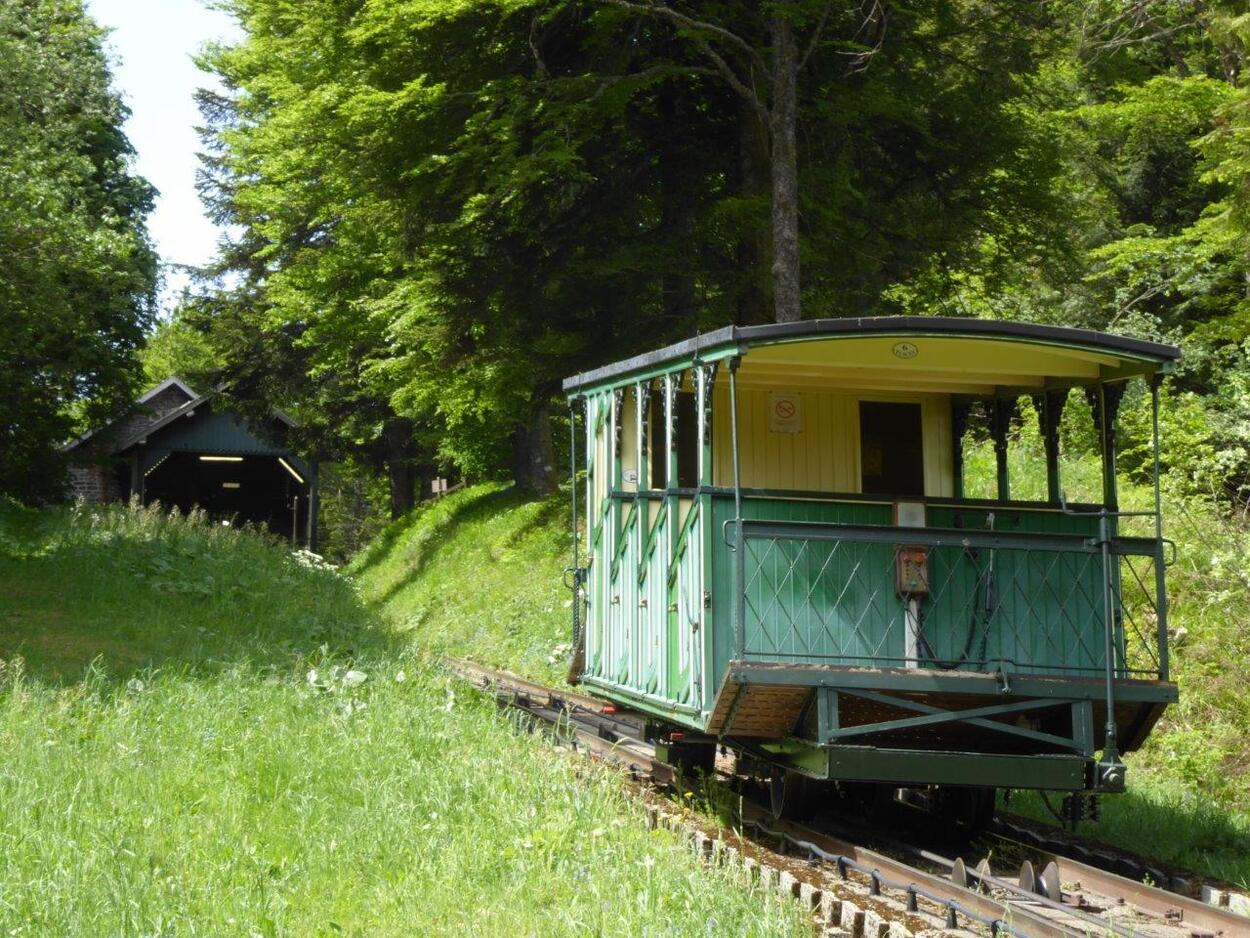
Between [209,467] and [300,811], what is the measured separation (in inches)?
1825

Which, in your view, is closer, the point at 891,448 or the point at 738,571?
the point at 738,571

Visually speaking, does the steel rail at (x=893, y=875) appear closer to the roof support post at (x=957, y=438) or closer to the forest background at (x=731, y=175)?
the roof support post at (x=957, y=438)

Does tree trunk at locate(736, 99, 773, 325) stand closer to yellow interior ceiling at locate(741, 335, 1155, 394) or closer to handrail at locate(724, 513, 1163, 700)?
yellow interior ceiling at locate(741, 335, 1155, 394)

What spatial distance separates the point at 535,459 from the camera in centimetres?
3222

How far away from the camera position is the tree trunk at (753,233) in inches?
819

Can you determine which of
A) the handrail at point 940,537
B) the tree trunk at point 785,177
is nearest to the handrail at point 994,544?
the handrail at point 940,537

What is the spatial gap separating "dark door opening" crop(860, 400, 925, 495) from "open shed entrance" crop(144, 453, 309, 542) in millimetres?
42259

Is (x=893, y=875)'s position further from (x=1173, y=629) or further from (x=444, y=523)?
(x=444, y=523)

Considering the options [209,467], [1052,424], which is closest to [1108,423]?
[1052,424]

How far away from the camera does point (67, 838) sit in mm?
8195

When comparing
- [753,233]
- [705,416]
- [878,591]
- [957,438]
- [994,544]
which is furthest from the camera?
[753,233]

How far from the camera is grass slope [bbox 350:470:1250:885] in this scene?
10938 mm

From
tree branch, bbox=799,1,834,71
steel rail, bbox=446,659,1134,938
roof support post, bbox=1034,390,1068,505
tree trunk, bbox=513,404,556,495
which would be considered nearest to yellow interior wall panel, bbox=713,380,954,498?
roof support post, bbox=1034,390,1068,505

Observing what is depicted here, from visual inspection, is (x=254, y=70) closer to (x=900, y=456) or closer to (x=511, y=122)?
(x=511, y=122)
